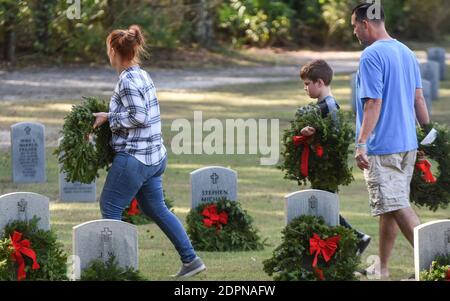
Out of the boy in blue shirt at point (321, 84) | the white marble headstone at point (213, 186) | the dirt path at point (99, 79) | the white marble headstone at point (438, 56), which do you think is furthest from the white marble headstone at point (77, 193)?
the white marble headstone at point (438, 56)

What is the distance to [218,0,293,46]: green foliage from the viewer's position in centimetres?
3641

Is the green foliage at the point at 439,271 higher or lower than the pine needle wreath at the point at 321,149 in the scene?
lower

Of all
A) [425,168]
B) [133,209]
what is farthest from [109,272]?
[133,209]

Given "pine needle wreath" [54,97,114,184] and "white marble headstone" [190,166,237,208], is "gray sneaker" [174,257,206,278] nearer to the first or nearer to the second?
"pine needle wreath" [54,97,114,184]

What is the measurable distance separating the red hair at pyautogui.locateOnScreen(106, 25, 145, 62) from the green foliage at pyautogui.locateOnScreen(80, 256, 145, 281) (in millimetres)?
1635

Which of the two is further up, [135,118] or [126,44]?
[126,44]

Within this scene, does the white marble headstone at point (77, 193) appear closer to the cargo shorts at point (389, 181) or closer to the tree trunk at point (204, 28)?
the cargo shorts at point (389, 181)

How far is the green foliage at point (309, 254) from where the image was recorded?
7875 mm

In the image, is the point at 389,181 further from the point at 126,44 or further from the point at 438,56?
the point at 438,56

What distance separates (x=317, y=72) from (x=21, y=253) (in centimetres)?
284

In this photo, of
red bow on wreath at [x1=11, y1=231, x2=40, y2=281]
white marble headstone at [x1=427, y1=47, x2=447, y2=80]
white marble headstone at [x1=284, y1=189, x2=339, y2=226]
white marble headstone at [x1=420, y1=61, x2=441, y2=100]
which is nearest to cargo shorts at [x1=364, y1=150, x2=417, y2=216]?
white marble headstone at [x1=284, y1=189, x2=339, y2=226]

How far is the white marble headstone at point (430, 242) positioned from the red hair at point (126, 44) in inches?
98.3

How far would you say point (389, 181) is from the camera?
805cm
